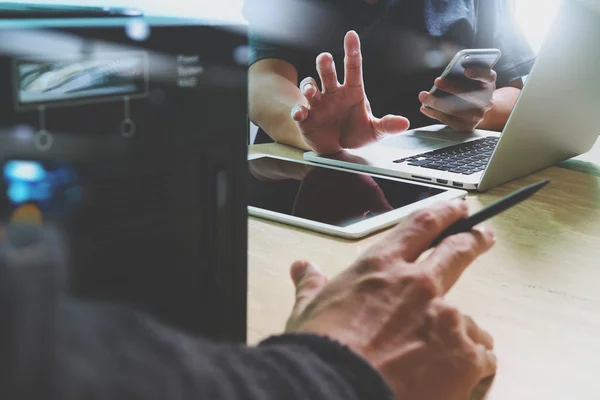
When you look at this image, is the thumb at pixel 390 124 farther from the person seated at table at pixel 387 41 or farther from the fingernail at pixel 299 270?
the fingernail at pixel 299 270

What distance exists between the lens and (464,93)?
4.14 ft

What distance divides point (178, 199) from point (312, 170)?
637 millimetres

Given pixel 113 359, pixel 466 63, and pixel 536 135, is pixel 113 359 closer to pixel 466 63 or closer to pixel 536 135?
pixel 536 135

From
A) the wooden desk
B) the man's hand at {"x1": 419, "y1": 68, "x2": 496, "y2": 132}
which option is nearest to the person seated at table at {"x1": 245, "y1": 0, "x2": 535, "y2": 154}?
the man's hand at {"x1": 419, "y1": 68, "x2": 496, "y2": 132}

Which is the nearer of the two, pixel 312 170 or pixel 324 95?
pixel 312 170

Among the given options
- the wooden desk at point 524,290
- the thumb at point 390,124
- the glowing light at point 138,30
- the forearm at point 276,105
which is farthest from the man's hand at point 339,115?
the glowing light at point 138,30

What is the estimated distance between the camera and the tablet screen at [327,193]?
769 millimetres

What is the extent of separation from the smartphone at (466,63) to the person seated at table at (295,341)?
74cm

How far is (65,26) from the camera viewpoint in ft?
0.89

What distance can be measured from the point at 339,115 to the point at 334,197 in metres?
0.35

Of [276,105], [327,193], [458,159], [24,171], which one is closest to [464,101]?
[458,159]

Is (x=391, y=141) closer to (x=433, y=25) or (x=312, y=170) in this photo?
(x=312, y=170)

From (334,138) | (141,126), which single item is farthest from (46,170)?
(334,138)

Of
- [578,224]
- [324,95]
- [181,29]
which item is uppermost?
[181,29]
